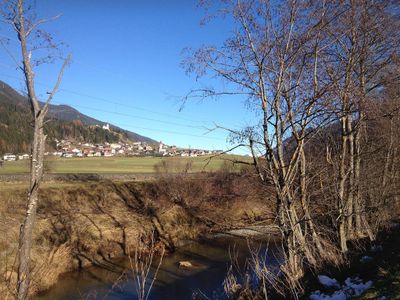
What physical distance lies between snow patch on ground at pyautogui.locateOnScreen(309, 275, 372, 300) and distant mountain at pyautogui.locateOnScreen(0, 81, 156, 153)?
5369 mm

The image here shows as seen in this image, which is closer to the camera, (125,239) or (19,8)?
(19,8)

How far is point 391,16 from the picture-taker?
987cm

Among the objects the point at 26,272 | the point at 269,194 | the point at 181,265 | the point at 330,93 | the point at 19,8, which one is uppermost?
the point at 19,8

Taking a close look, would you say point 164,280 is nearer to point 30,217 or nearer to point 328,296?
point 30,217

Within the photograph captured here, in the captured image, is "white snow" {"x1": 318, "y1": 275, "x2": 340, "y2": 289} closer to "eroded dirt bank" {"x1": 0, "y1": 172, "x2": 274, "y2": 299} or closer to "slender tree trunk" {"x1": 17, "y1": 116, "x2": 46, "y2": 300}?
"slender tree trunk" {"x1": 17, "y1": 116, "x2": 46, "y2": 300}

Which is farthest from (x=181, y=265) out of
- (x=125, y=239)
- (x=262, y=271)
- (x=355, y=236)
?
(x=262, y=271)

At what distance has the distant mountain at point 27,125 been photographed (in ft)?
24.7

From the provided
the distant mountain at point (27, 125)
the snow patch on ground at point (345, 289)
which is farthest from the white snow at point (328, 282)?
the distant mountain at point (27, 125)

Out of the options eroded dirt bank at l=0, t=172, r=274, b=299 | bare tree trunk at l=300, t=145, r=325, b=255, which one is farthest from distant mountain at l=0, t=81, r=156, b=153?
bare tree trunk at l=300, t=145, r=325, b=255

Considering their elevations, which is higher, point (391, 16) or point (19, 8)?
point (391, 16)

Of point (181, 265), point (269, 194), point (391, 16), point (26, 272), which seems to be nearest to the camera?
point (26, 272)

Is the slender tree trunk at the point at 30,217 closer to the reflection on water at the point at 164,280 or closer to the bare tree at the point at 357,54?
the bare tree at the point at 357,54

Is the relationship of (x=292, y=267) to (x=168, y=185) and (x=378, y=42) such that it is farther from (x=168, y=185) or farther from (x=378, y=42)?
(x=168, y=185)

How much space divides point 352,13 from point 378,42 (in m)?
1.62
